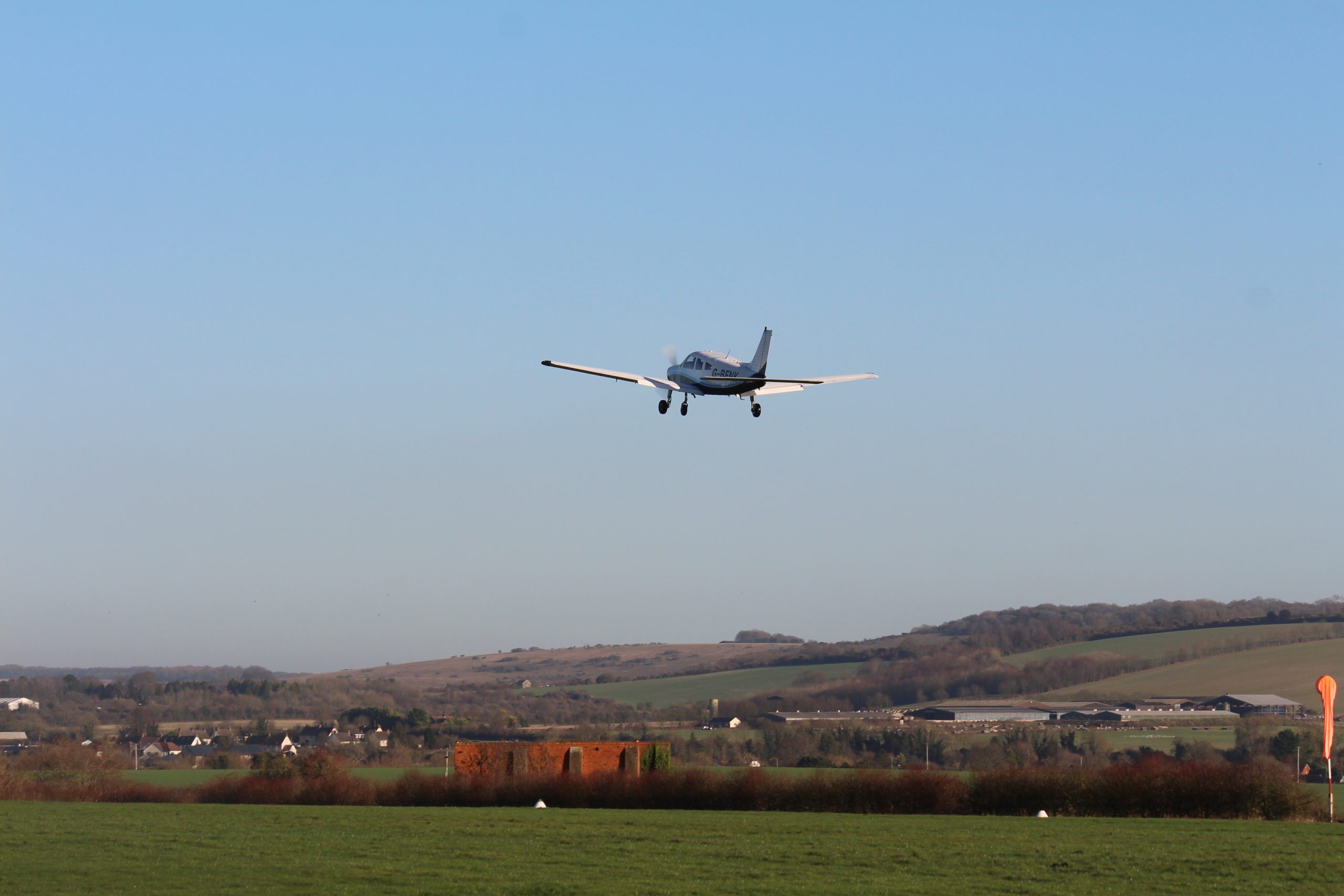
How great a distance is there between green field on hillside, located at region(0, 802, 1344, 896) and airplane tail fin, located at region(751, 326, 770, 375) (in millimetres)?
19456

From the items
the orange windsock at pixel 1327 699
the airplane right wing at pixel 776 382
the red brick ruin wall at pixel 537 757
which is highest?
the airplane right wing at pixel 776 382

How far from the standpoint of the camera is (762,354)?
58250mm

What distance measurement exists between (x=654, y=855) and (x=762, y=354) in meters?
20.8

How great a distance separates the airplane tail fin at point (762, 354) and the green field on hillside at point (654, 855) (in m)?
19.5

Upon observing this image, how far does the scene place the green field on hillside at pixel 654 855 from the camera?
47.2 meters

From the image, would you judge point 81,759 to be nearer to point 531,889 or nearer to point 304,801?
point 304,801

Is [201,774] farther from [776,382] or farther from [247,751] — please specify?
[776,382]

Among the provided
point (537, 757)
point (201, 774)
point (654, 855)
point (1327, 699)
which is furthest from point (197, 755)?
point (1327, 699)

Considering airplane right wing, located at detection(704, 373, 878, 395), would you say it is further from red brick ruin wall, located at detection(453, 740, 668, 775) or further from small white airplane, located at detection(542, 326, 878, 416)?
red brick ruin wall, located at detection(453, 740, 668, 775)

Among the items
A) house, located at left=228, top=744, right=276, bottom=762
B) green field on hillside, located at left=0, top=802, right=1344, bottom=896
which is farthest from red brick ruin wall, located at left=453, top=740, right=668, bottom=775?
house, located at left=228, top=744, right=276, bottom=762

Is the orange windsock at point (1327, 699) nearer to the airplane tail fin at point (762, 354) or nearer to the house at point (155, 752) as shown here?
the airplane tail fin at point (762, 354)

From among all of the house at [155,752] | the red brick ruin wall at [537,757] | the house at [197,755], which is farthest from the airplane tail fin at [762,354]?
the house at [155,752]

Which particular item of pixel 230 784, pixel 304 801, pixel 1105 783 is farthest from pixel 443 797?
pixel 1105 783

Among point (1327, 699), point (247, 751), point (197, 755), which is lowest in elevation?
point (197, 755)
